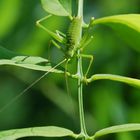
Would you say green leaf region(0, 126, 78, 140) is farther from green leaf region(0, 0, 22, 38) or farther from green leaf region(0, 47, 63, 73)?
green leaf region(0, 0, 22, 38)

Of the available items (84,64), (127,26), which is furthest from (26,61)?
(84,64)

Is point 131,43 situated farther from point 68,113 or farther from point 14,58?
point 68,113

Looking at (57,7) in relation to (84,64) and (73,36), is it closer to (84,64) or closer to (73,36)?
(73,36)

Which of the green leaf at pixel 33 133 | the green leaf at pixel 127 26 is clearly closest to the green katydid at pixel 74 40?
the green leaf at pixel 127 26

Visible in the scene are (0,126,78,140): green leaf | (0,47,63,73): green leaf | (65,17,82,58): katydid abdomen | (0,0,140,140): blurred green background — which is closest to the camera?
(0,126,78,140): green leaf

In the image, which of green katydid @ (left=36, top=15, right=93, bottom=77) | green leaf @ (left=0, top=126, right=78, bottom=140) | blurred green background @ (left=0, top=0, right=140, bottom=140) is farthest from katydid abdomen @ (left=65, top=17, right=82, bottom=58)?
blurred green background @ (left=0, top=0, right=140, bottom=140)

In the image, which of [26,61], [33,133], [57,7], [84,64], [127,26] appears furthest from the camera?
[84,64]
